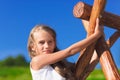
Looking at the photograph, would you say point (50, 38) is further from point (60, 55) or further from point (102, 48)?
point (102, 48)

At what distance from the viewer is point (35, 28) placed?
12.6 ft

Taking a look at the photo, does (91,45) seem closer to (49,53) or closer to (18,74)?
(49,53)

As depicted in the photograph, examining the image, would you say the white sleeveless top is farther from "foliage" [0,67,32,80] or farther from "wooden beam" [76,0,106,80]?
"foliage" [0,67,32,80]

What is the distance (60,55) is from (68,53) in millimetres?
66

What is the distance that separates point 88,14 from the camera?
12.8ft

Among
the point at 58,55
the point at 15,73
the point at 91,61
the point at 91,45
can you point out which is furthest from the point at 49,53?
the point at 15,73

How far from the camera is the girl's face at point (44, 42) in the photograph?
12.2ft

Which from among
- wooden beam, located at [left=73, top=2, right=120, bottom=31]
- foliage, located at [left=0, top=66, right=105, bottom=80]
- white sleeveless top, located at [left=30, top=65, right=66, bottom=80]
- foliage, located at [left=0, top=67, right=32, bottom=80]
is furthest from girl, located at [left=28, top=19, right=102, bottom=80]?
foliage, located at [left=0, top=67, right=32, bottom=80]

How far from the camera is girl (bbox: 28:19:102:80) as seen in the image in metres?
3.69

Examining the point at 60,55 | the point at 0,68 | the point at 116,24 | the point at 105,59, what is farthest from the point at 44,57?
the point at 0,68

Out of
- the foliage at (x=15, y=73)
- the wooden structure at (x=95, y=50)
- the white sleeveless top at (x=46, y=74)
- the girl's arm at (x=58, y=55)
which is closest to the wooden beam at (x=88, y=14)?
the wooden structure at (x=95, y=50)

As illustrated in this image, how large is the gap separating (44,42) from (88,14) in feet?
1.53

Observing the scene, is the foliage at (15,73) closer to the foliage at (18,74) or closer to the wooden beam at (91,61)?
the foliage at (18,74)

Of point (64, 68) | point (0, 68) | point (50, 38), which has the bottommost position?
point (0, 68)
